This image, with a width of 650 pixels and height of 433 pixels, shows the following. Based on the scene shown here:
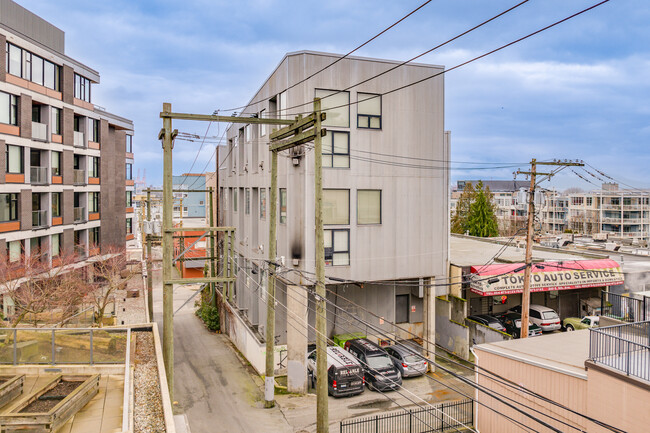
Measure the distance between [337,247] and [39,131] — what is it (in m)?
23.2

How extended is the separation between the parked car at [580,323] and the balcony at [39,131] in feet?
124

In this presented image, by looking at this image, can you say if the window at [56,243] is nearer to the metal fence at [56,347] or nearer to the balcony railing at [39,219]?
the balcony railing at [39,219]

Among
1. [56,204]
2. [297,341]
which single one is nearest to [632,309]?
[297,341]

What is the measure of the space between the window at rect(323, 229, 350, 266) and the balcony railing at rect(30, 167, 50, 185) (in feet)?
71.2

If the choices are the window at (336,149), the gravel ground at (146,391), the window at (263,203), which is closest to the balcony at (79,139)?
the window at (263,203)

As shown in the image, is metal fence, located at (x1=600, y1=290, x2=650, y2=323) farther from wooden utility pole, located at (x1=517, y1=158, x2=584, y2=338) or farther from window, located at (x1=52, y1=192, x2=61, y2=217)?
window, located at (x1=52, y1=192, x2=61, y2=217)

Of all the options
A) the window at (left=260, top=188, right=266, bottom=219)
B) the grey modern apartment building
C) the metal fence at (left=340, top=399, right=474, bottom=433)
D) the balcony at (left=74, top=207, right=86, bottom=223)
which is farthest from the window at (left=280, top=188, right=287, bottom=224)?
the balcony at (left=74, top=207, right=86, bottom=223)

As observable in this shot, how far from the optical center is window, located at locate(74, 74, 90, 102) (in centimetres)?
3591

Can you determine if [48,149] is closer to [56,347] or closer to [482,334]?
[56,347]

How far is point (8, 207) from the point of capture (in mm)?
27797

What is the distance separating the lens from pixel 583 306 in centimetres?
3400

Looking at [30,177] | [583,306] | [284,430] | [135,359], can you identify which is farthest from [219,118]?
[583,306]

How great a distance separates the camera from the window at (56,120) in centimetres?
3259

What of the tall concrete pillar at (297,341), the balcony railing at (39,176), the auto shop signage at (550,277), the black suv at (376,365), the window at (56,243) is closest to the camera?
the black suv at (376,365)
